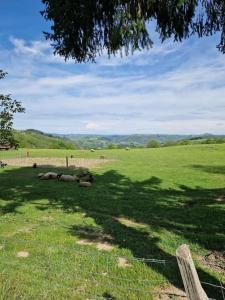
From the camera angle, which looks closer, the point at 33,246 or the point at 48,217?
the point at 33,246

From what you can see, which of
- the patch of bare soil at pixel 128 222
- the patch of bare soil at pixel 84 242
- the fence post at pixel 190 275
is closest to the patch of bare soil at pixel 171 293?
the fence post at pixel 190 275

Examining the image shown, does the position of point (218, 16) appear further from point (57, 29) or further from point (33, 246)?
point (33, 246)

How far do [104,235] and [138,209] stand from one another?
14.8ft

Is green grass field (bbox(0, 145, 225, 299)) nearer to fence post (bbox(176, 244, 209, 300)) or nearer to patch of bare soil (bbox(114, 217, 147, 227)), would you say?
patch of bare soil (bbox(114, 217, 147, 227))

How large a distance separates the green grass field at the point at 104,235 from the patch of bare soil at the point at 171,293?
0.16 m

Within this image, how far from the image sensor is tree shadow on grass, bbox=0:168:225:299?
11.8 metres

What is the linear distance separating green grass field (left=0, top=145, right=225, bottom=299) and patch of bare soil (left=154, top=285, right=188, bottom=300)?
16cm

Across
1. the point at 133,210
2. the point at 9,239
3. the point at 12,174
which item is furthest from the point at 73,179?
the point at 9,239

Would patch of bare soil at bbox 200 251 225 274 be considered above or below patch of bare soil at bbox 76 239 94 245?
below

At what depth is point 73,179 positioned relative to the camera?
1017 inches

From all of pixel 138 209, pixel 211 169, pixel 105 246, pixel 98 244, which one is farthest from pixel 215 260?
pixel 211 169

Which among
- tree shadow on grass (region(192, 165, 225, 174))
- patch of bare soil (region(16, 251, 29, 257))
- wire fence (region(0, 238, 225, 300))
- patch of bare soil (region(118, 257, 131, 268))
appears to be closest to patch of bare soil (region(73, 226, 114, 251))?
wire fence (region(0, 238, 225, 300))

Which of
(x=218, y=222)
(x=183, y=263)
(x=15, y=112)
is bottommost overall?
(x=218, y=222)

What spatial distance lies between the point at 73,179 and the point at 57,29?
12.2 metres
